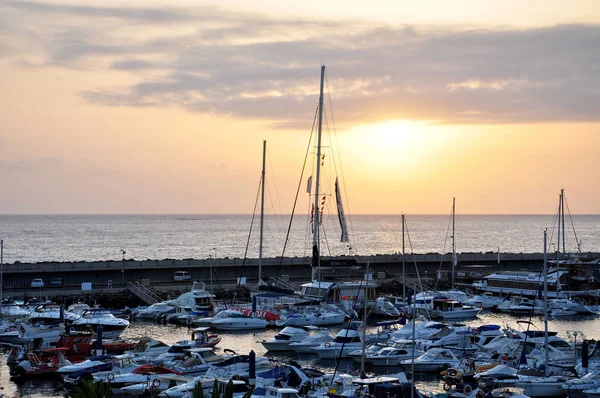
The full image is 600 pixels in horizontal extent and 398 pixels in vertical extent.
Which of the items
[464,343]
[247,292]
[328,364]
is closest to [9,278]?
[247,292]

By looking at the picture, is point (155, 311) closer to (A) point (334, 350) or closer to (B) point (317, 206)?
(B) point (317, 206)

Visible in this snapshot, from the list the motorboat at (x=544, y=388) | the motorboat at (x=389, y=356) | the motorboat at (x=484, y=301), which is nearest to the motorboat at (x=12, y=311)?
the motorboat at (x=389, y=356)

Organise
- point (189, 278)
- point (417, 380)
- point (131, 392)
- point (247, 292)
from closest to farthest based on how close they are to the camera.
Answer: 1. point (131, 392)
2. point (417, 380)
3. point (247, 292)
4. point (189, 278)

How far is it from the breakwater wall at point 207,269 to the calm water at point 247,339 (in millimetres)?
10575

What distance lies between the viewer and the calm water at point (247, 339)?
37594mm

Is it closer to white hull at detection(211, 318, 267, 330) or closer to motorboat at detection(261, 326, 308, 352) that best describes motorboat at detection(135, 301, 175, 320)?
white hull at detection(211, 318, 267, 330)

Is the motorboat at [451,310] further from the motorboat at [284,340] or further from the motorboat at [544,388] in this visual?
the motorboat at [544,388]

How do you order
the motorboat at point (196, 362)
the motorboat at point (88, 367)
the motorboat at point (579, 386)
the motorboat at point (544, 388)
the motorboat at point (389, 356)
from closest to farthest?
the motorboat at point (579, 386) → the motorboat at point (544, 388) → the motorboat at point (88, 367) → the motorboat at point (196, 362) → the motorboat at point (389, 356)

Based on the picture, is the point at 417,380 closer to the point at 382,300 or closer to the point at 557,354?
the point at 557,354

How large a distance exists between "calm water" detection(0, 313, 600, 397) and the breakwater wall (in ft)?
34.7

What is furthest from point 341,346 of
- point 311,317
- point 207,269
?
point 207,269

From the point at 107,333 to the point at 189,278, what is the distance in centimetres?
2270

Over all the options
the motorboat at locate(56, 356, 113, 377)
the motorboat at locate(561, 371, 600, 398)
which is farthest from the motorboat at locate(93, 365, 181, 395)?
the motorboat at locate(561, 371, 600, 398)

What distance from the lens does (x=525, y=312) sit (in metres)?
62.7
